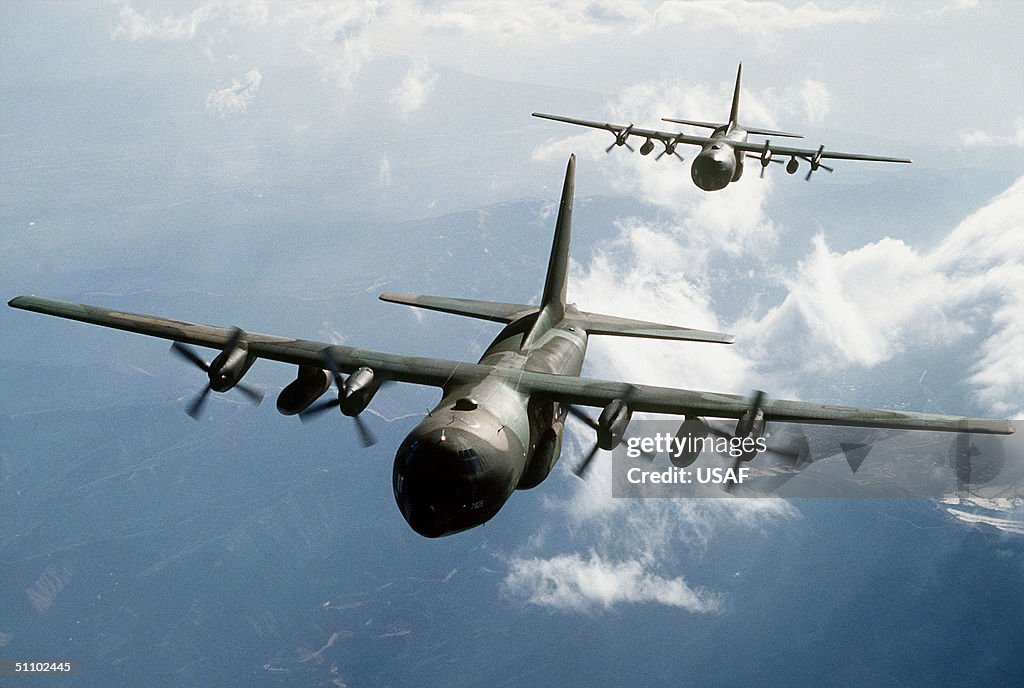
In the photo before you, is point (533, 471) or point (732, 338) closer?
point (533, 471)

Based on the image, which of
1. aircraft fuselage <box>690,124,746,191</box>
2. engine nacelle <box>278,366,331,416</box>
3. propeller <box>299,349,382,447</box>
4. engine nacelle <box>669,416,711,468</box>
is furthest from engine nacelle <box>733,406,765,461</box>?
aircraft fuselage <box>690,124,746,191</box>

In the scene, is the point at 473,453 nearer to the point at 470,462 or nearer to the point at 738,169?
the point at 470,462

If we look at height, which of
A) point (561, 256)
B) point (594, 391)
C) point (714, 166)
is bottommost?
point (594, 391)

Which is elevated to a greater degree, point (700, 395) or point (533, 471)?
point (700, 395)

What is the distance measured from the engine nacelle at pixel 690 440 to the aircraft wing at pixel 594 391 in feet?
1.56

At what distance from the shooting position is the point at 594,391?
29.3m

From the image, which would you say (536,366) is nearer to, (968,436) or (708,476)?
(708,476)

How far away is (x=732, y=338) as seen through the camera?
40.1 metres

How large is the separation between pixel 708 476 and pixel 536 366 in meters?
9.61

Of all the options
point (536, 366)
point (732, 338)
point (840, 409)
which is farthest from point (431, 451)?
point (732, 338)

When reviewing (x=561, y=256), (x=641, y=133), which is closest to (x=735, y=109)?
(x=641, y=133)

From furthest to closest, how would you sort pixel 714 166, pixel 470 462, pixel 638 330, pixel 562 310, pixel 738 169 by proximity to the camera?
1. pixel 738 169
2. pixel 714 166
3. pixel 562 310
4. pixel 638 330
5. pixel 470 462

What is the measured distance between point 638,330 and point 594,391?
13.0m

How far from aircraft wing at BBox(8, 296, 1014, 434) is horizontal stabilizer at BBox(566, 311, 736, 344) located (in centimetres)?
913
